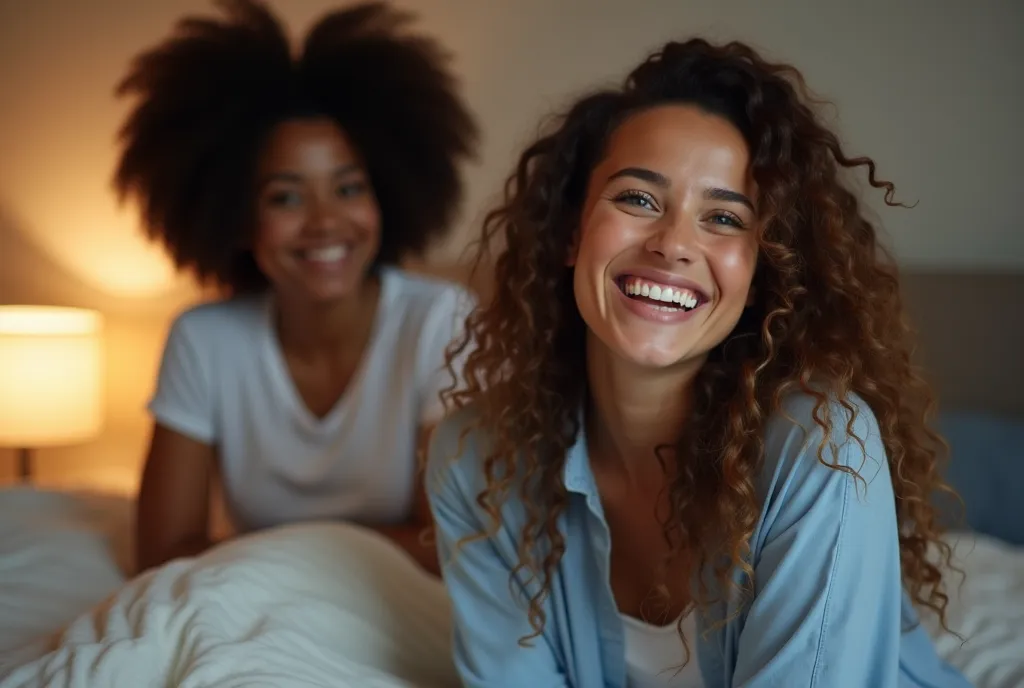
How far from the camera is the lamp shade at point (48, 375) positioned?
7.97 feet

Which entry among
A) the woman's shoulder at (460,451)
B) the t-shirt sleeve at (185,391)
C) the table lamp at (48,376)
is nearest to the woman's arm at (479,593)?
the woman's shoulder at (460,451)

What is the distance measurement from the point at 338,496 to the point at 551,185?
0.86 metres

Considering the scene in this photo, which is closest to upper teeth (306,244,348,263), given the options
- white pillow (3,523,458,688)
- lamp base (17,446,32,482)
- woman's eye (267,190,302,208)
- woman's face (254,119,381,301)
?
woman's face (254,119,381,301)

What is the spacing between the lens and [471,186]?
2594mm

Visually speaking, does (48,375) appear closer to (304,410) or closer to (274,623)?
(304,410)

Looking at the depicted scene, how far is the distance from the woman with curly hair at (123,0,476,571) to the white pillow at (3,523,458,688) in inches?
12.5

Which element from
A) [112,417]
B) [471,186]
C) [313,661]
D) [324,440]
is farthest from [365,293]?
[112,417]

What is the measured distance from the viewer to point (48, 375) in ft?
8.09

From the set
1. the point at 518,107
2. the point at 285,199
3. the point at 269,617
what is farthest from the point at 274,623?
the point at 518,107

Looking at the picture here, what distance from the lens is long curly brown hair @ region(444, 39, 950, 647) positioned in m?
1.08

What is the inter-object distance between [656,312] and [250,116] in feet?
3.68

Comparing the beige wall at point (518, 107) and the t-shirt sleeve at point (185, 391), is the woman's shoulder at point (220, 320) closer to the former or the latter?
the t-shirt sleeve at point (185, 391)

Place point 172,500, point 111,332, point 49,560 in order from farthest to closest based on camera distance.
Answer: point 111,332 → point 172,500 → point 49,560

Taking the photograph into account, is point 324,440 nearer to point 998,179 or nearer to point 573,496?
point 573,496
